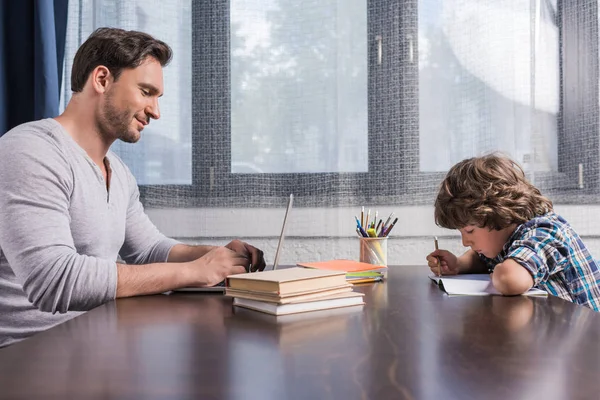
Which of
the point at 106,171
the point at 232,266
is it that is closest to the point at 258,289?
the point at 232,266

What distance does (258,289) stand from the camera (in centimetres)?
93

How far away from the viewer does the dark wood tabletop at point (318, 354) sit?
0.51 meters

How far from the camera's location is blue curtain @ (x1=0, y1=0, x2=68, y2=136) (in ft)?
6.51

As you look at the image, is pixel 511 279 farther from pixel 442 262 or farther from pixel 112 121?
pixel 112 121

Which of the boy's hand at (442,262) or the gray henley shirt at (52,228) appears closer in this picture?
the gray henley shirt at (52,228)

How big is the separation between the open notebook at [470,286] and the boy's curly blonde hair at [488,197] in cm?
14

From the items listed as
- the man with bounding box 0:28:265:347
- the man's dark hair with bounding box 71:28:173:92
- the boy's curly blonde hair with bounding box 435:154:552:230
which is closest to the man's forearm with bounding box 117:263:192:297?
the man with bounding box 0:28:265:347

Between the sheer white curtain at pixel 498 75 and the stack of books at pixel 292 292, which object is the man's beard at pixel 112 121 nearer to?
the stack of books at pixel 292 292

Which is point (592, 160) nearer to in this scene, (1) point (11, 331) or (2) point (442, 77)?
(2) point (442, 77)

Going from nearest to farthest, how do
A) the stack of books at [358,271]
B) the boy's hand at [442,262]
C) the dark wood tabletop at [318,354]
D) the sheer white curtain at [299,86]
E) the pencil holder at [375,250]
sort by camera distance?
the dark wood tabletop at [318,354]
the stack of books at [358,271]
the boy's hand at [442,262]
the pencil holder at [375,250]
the sheer white curtain at [299,86]

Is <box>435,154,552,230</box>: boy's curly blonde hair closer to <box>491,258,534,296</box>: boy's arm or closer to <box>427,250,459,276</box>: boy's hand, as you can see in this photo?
<box>427,250,459,276</box>: boy's hand

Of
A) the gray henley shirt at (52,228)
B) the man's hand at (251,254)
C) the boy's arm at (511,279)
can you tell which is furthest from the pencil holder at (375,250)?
the gray henley shirt at (52,228)

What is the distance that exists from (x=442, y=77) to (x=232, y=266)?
124 centimetres

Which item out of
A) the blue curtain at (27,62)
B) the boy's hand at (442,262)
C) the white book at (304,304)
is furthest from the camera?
the blue curtain at (27,62)
